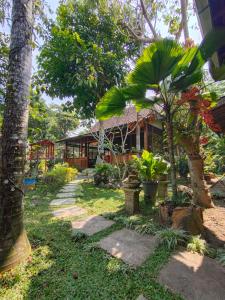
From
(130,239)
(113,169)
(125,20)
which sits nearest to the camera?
(130,239)

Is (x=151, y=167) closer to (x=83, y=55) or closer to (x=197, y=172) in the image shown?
(x=197, y=172)

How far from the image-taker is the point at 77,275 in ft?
6.45

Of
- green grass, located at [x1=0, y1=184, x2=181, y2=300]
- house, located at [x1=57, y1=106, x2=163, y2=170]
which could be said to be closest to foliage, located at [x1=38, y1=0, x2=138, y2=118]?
house, located at [x1=57, y1=106, x2=163, y2=170]

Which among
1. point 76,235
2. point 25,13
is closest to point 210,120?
point 76,235

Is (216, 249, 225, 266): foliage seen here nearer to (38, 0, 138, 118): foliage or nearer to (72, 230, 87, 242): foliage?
(72, 230, 87, 242): foliage

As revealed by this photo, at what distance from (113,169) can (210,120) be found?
5.48 m

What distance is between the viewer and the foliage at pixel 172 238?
2.44 metres

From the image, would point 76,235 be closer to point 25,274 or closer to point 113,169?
point 25,274

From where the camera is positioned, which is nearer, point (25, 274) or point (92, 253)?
point (25, 274)

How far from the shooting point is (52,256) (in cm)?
232

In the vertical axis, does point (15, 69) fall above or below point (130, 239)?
above

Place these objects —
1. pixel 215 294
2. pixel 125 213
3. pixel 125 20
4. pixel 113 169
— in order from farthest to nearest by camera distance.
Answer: pixel 125 20, pixel 113 169, pixel 125 213, pixel 215 294

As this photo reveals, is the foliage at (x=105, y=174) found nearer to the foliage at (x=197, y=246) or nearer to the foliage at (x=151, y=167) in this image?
the foliage at (x=151, y=167)

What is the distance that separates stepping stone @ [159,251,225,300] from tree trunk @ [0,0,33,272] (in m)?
1.77
